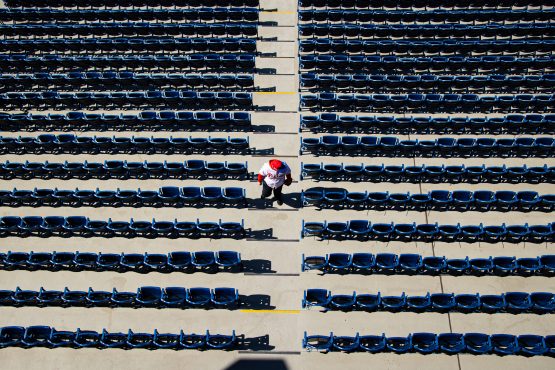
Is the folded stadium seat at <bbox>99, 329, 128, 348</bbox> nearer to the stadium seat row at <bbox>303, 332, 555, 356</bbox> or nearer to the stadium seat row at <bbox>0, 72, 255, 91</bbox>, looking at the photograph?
the stadium seat row at <bbox>303, 332, 555, 356</bbox>

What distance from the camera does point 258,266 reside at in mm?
14961

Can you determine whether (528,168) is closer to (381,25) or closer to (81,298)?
(381,25)

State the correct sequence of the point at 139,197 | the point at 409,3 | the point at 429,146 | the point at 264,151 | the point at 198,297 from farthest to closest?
the point at 409,3 < the point at 264,151 < the point at 429,146 < the point at 139,197 < the point at 198,297

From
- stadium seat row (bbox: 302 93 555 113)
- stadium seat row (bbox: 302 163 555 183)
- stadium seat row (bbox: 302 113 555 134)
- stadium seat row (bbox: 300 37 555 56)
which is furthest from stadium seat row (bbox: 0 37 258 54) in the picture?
stadium seat row (bbox: 302 163 555 183)

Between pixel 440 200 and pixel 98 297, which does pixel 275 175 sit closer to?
pixel 440 200

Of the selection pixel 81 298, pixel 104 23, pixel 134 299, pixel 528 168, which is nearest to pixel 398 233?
pixel 528 168

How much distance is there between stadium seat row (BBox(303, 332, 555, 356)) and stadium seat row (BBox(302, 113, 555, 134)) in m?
7.31

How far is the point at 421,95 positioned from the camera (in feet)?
60.7

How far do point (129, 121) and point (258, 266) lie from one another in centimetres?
700

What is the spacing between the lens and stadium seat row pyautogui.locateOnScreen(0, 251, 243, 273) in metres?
14.5

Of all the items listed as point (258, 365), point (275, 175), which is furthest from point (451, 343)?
point (275, 175)

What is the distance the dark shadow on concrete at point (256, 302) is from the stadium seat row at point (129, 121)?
6180mm

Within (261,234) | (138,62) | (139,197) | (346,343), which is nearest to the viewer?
(346,343)

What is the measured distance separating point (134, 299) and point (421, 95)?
1129 cm
